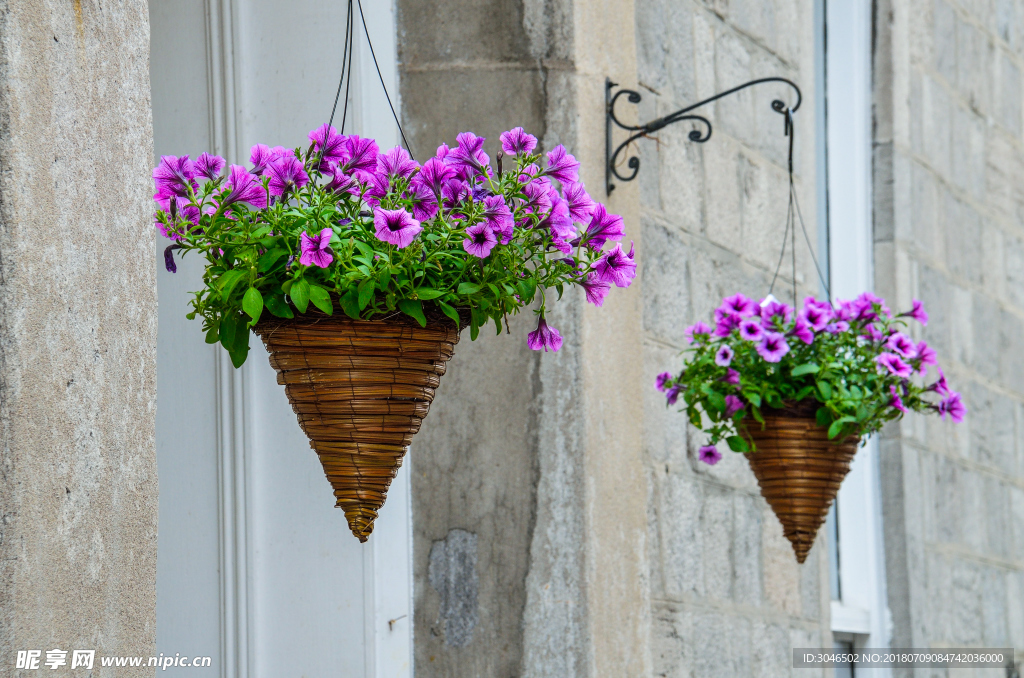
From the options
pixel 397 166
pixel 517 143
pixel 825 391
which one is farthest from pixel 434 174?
pixel 825 391

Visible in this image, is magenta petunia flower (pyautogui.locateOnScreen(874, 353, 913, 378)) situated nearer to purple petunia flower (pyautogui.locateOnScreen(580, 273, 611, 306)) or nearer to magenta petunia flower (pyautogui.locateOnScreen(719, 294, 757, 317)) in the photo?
magenta petunia flower (pyautogui.locateOnScreen(719, 294, 757, 317))

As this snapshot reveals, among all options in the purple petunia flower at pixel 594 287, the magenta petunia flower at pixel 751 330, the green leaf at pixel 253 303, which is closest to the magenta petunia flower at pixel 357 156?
the green leaf at pixel 253 303

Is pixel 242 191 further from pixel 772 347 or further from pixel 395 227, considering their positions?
pixel 772 347

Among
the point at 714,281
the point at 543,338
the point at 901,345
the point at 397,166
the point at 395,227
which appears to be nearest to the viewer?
the point at 395,227

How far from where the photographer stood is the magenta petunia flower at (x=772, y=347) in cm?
241

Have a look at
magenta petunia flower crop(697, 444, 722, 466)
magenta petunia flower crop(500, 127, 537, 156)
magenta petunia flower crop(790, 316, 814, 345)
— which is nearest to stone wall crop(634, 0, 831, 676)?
magenta petunia flower crop(697, 444, 722, 466)

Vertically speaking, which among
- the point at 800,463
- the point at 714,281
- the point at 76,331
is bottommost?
the point at 800,463

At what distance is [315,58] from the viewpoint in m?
2.42

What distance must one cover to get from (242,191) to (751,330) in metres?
1.26

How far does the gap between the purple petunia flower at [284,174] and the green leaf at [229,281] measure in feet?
0.40

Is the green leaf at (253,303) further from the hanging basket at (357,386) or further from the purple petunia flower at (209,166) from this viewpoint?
the purple petunia flower at (209,166)

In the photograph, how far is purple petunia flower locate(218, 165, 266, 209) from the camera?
1517 millimetres

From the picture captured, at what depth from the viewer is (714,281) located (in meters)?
3.25

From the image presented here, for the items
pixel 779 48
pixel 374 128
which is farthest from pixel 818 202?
pixel 374 128
